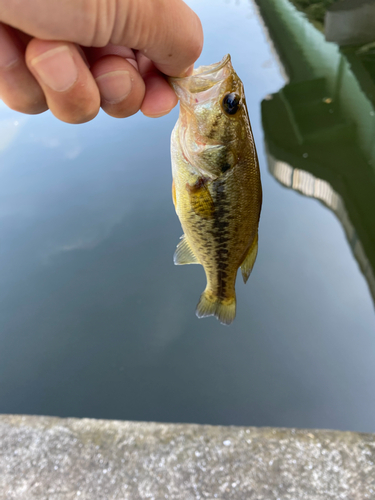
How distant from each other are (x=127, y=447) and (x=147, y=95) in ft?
5.33

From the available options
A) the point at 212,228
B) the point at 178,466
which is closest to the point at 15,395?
the point at 178,466

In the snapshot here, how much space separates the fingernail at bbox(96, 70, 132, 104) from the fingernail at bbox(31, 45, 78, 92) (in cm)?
16

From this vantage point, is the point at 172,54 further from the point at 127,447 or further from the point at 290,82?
the point at 290,82

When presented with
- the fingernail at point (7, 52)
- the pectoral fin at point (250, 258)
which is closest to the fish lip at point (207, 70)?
the fingernail at point (7, 52)

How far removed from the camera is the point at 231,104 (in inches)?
40.5

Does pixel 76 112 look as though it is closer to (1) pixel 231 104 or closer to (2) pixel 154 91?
(2) pixel 154 91

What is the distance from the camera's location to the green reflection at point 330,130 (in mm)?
3275

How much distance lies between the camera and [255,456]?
1.64 metres

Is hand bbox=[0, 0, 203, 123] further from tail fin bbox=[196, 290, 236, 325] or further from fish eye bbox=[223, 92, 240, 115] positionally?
tail fin bbox=[196, 290, 236, 325]

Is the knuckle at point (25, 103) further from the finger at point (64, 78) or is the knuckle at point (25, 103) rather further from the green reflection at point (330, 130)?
the green reflection at point (330, 130)

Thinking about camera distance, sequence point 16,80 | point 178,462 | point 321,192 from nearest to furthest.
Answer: point 16,80
point 178,462
point 321,192

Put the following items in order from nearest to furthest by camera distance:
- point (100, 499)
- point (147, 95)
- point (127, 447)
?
point (147, 95)
point (100, 499)
point (127, 447)

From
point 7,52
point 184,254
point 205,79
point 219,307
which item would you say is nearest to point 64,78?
point 7,52

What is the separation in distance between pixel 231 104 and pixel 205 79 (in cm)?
11
